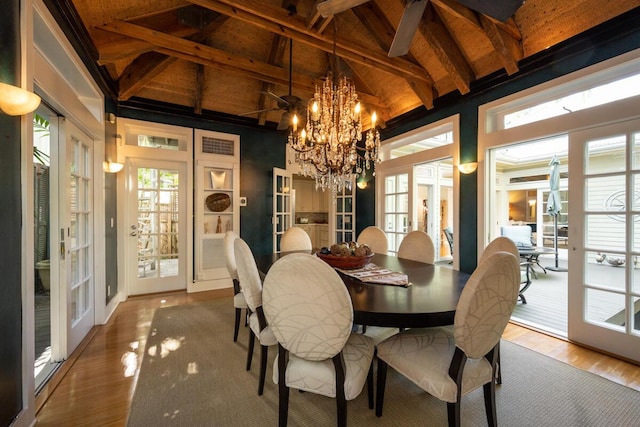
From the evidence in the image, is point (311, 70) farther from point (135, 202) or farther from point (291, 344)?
point (291, 344)

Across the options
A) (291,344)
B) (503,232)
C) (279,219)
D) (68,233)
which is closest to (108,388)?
(68,233)

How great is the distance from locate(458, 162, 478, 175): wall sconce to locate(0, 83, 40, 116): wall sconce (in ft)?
13.1

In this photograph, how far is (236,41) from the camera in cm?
386

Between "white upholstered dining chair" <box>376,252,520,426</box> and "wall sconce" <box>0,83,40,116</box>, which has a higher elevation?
"wall sconce" <box>0,83,40,116</box>

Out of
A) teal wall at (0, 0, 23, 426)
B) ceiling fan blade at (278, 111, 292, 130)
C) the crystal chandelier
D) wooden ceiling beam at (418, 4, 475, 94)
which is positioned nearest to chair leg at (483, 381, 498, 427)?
the crystal chandelier

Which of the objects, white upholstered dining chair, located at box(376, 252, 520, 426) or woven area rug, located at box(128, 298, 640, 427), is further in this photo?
woven area rug, located at box(128, 298, 640, 427)

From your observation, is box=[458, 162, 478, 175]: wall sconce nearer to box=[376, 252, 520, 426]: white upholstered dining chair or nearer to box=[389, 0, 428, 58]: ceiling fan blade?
box=[389, 0, 428, 58]: ceiling fan blade

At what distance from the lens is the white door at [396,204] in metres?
4.48

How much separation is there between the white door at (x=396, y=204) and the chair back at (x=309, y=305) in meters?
3.49

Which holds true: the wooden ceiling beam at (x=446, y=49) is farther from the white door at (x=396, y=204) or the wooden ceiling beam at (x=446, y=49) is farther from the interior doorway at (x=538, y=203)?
the interior doorway at (x=538, y=203)

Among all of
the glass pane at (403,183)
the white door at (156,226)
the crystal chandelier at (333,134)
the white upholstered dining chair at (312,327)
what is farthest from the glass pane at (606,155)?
the white door at (156,226)

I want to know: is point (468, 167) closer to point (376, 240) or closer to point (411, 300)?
point (376, 240)

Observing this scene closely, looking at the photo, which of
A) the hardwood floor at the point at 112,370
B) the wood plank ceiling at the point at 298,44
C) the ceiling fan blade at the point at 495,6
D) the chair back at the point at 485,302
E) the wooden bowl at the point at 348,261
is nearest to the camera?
the chair back at the point at 485,302

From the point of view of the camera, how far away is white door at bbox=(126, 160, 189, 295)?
3998 millimetres
